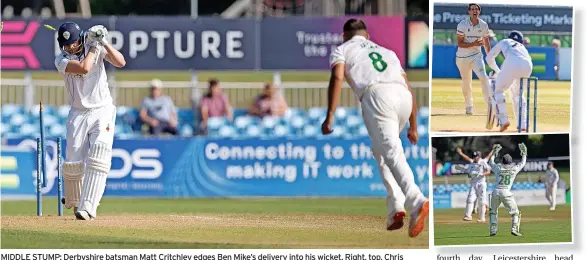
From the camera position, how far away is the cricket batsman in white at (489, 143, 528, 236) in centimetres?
1296

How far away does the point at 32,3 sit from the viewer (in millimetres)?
32000

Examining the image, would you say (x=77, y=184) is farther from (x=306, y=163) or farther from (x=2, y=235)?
(x=306, y=163)

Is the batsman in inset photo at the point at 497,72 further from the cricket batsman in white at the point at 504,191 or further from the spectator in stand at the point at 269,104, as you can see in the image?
the spectator in stand at the point at 269,104

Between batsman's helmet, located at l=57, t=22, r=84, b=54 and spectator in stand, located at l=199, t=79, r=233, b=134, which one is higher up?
batsman's helmet, located at l=57, t=22, r=84, b=54

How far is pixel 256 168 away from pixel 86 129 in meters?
7.93

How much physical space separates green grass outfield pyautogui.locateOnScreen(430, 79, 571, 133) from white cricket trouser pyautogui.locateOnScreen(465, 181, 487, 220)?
1.12m

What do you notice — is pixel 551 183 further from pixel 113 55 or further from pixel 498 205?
pixel 113 55

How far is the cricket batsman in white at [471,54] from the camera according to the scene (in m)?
12.2

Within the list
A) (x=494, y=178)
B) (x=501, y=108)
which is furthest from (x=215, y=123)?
(x=501, y=108)

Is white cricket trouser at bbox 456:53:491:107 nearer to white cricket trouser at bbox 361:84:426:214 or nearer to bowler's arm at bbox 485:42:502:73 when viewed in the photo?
bowler's arm at bbox 485:42:502:73

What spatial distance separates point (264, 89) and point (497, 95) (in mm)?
10048

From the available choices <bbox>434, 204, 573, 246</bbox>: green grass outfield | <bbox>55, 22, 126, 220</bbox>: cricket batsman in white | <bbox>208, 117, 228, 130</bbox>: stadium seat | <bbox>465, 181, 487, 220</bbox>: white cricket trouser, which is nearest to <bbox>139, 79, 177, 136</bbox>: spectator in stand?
<bbox>208, 117, 228, 130</bbox>: stadium seat

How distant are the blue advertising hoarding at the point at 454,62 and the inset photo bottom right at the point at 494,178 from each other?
0.64 m

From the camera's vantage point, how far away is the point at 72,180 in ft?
39.5
